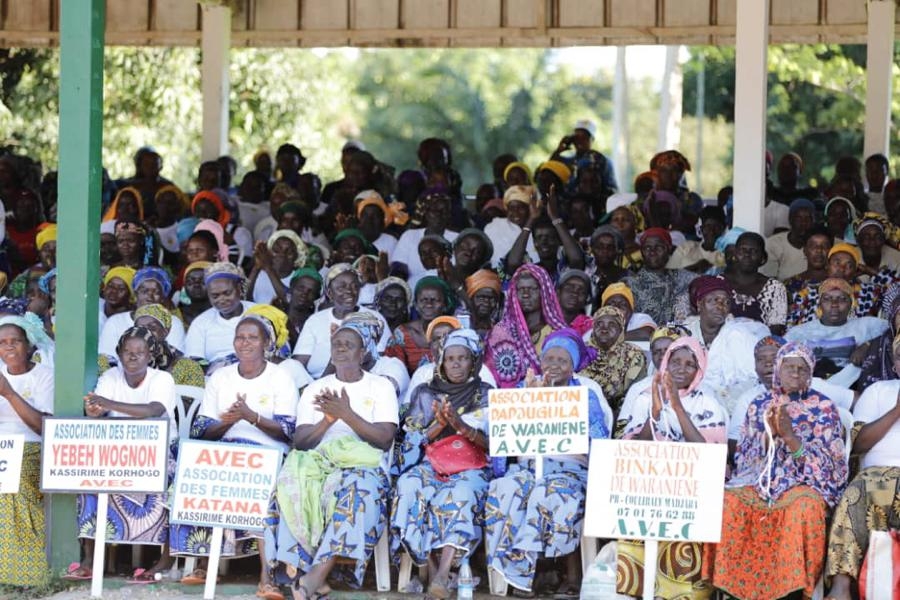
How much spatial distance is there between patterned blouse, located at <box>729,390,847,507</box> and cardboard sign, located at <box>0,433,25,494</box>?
3413mm

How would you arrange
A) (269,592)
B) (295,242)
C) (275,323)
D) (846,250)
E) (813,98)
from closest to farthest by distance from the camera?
1. (269,592)
2. (275,323)
3. (846,250)
4. (295,242)
5. (813,98)

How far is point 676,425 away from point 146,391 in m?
2.63

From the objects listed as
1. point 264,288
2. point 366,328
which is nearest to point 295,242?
point 264,288

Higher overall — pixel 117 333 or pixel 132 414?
pixel 117 333

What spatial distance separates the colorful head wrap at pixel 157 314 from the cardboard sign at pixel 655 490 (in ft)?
8.82

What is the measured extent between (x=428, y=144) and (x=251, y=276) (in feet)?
9.89

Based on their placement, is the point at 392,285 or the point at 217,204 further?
the point at 217,204

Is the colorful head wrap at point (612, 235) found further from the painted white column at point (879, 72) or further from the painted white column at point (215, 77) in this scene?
the painted white column at point (215, 77)

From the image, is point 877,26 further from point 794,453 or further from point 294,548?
point 294,548

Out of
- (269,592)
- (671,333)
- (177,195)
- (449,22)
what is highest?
(449,22)

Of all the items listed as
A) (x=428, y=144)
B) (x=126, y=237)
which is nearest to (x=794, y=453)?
(x=126, y=237)

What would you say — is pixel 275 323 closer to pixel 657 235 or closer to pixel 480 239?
pixel 480 239

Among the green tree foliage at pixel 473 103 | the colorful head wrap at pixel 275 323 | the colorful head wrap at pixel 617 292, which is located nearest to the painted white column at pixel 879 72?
the colorful head wrap at pixel 617 292

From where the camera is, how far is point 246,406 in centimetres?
777
